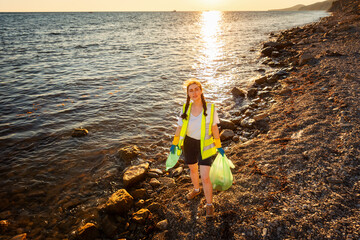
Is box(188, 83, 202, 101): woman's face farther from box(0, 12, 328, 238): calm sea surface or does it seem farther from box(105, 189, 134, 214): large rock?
box(0, 12, 328, 238): calm sea surface

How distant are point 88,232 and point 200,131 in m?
3.14

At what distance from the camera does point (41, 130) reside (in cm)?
823

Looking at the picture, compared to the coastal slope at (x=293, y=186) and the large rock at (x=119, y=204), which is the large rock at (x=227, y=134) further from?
the large rock at (x=119, y=204)

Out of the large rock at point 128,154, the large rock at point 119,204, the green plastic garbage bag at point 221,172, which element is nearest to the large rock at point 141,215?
the large rock at point 119,204

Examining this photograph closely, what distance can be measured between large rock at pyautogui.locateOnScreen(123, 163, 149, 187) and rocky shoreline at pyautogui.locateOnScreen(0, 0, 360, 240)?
3cm

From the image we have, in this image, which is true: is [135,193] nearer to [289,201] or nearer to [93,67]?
[289,201]

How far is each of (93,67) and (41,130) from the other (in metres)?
11.1

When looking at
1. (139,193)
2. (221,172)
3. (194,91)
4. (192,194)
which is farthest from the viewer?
(139,193)

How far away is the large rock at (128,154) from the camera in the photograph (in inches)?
256

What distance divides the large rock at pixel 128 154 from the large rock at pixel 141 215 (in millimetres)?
2340

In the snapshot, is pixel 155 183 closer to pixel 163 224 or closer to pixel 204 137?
pixel 163 224

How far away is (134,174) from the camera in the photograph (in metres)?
5.48

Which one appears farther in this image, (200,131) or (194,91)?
(200,131)

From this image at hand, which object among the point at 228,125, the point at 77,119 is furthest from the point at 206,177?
the point at 77,119
